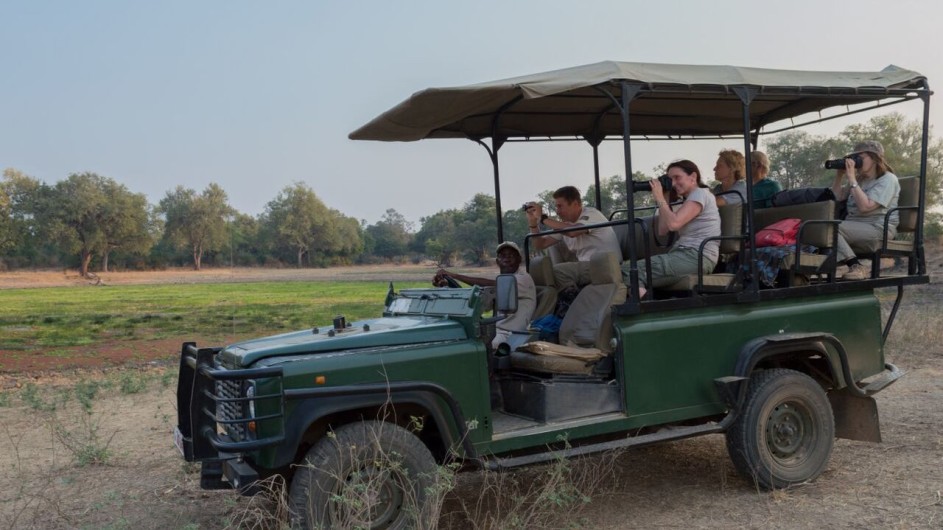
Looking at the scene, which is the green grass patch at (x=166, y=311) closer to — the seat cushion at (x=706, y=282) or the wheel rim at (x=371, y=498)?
the seat cushion at (x=706, y=282)

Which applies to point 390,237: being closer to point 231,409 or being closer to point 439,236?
point 439,236

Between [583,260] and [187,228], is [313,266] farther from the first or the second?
[583,260]

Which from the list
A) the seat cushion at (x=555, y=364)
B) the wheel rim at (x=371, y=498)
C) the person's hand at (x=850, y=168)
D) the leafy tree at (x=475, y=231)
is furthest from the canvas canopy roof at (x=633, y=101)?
the leafy tree at (x=475, y=231)

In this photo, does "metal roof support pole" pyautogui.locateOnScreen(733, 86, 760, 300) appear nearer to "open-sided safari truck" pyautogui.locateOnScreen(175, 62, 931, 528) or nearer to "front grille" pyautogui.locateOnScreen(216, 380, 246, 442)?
"open-sided safari truck" pyautogui.locateOnScreen(175, 62, 931, 528)

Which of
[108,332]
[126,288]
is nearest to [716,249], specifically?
[108,332]

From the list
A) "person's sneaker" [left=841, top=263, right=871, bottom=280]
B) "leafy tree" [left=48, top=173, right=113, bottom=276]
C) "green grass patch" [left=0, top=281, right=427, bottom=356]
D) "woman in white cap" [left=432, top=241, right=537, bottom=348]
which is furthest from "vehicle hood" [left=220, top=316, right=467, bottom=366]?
"leafy tree" [left=48, top=173, right=113, bottom=276]

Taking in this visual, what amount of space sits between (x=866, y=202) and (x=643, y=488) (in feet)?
9.24

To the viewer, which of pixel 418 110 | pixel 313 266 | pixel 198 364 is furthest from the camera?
pixel 313 266

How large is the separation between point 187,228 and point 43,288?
20.1 metres

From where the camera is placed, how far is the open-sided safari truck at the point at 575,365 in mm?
4273

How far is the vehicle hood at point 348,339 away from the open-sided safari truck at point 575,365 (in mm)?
13

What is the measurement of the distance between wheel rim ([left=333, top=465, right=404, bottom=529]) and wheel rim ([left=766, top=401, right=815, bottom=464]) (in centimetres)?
292

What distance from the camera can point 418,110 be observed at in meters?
5.40

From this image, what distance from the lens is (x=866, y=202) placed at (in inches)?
242
